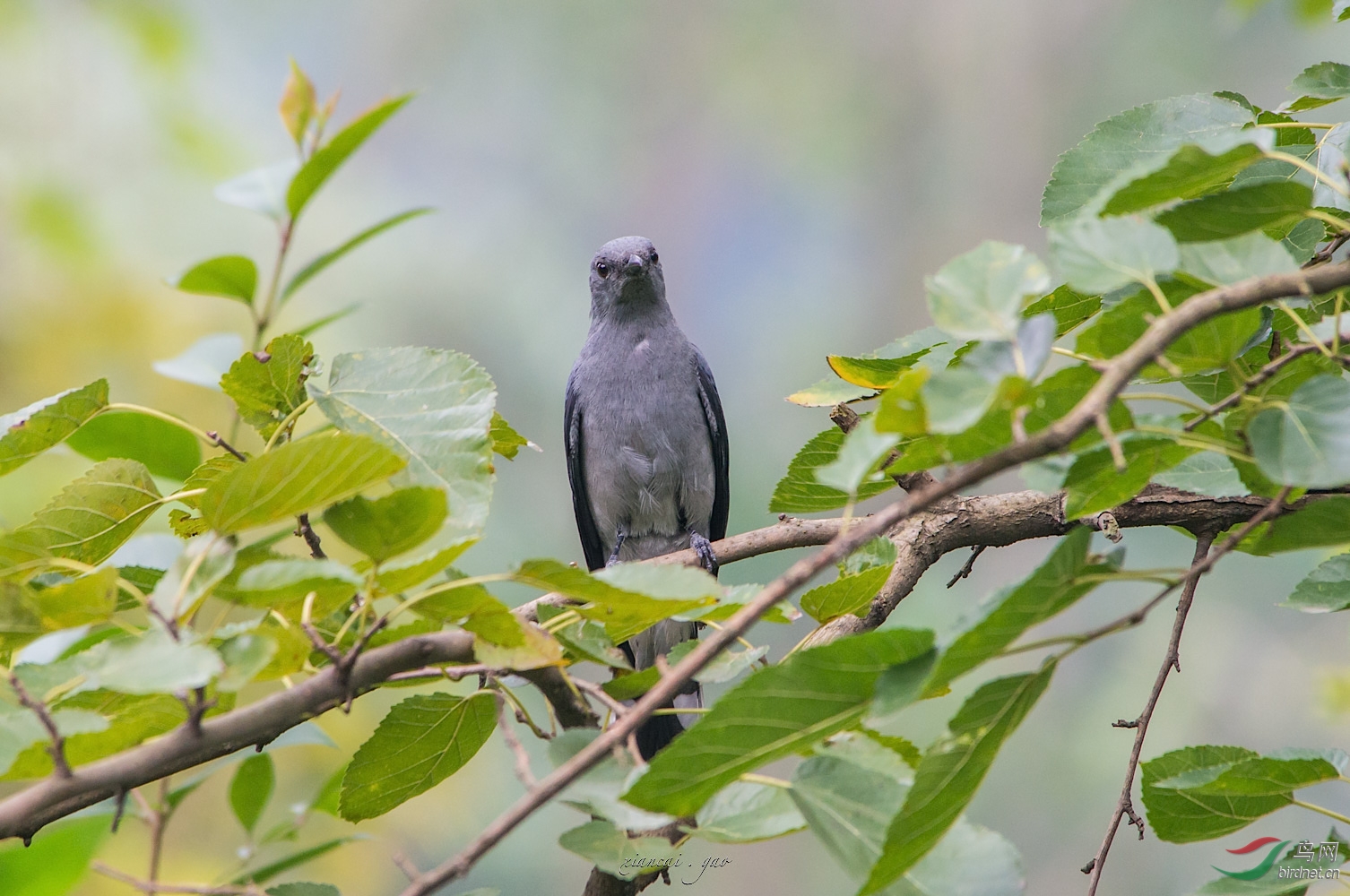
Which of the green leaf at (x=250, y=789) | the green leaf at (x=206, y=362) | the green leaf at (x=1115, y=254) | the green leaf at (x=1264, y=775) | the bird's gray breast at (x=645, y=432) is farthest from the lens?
the bird's gray breast at (x=645, y=432)

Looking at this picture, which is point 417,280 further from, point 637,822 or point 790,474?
point 637,822

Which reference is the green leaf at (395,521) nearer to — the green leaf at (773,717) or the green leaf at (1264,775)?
the green leaf at (773,717)

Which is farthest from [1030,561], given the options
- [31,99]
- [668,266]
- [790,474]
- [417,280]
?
[31,99]

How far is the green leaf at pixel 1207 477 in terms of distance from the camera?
93 cm

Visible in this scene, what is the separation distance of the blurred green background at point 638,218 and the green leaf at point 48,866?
12.3 ft

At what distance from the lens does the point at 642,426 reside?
272 cm

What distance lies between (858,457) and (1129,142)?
0.76 metres

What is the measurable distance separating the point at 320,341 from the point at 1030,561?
373 cm

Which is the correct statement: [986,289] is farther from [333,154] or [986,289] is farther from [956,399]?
[333,154]

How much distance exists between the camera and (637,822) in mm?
642

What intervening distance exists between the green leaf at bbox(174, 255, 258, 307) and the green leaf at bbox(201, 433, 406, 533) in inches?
12.0

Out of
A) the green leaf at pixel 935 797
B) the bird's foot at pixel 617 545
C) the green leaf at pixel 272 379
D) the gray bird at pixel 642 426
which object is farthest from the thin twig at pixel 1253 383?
the bird's foot at pixel 617 545

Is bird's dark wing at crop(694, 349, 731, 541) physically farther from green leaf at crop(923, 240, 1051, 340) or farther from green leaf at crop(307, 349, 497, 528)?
green leaf at crop(923, 240, 1051, 340)

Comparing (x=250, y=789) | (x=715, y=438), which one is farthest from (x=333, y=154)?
(x=715, y=438)
